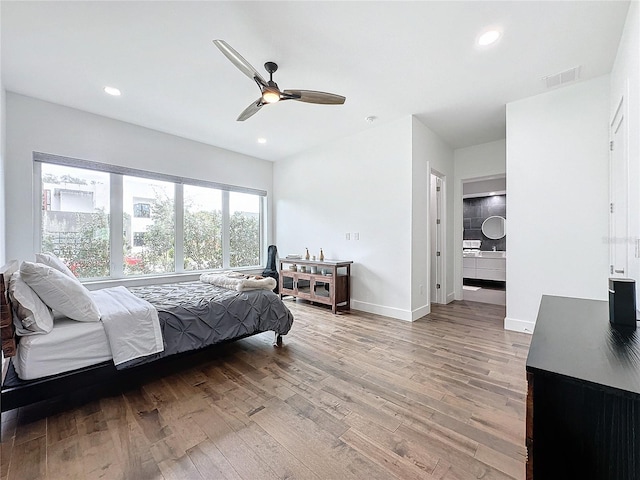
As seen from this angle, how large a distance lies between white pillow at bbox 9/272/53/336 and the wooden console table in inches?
128

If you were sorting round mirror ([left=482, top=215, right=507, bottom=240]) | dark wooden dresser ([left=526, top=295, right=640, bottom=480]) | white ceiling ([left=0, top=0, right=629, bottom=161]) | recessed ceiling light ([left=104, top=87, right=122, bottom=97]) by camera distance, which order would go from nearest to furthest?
dark wooden dresser ([left=526, top=295, right=640, bottom=480]) < white ceiling ([left=0, top=0, right=629, bottom=161]) < recessed ceiling light ([left=104, top=87, right=122, bottom=97]) < round mirror ([left=482, top=215, right=507, bottom=240])

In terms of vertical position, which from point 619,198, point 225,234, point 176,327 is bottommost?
point 176,327

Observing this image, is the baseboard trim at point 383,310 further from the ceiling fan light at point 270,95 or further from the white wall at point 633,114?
the ceiling fan light at point 270,95

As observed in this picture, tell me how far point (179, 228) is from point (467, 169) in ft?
17.7

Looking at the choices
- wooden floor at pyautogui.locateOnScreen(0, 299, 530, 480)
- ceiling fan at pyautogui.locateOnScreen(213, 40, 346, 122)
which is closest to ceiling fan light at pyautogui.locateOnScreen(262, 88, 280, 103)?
ceiling fan at pyautogui.locateOnScreen(213, 40, 346, 122)

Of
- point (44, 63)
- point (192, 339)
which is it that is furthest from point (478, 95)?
point (44, 63)

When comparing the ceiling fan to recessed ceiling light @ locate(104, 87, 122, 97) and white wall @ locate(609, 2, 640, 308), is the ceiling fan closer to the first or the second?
recessed ceiling light @ locate(104, 87, 122, 97)

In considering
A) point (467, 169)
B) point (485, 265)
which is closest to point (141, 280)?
point (467, 169)

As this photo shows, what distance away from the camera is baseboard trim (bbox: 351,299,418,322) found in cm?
395

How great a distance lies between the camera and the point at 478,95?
3.29m

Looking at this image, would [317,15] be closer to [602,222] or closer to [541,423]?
[541,423]

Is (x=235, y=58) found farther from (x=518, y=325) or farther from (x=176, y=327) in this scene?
(x=518, y=325)

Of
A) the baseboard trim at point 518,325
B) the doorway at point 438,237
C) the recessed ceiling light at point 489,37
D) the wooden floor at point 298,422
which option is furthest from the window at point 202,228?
the baseboard trim at point 518,325

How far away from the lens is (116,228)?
13.3 feet
